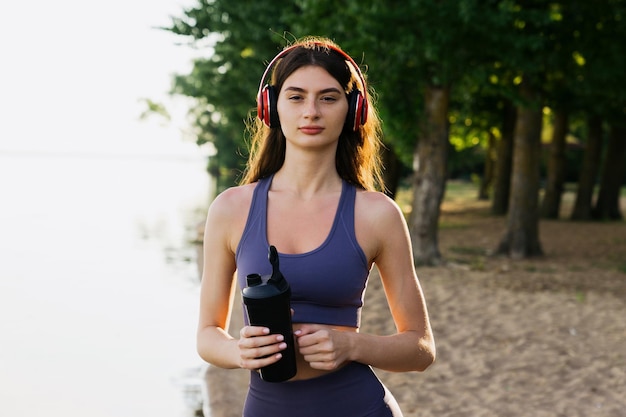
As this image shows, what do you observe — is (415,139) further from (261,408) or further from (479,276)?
(261,408)

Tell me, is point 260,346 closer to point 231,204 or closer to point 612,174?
point 231,204

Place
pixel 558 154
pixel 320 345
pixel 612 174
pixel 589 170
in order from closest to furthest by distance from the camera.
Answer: pixel 320 345 → pixel 589 170 → pixel 558 154 → pixel 612 174

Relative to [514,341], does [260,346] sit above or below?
above

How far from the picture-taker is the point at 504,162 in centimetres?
2567

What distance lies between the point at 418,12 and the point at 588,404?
724cm

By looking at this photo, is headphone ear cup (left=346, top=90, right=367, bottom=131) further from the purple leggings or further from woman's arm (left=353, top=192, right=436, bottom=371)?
the purple leggings

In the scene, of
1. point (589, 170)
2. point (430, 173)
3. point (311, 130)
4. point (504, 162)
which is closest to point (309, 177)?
point (311, 130)

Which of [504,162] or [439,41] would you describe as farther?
[504,162]

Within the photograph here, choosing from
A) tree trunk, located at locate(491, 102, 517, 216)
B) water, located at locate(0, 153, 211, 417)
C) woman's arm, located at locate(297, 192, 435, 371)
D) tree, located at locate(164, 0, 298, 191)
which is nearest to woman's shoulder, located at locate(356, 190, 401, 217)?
woman's arm, located at locate(297, 192, 435, 371)

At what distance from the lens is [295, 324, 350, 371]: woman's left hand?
6.21 feet

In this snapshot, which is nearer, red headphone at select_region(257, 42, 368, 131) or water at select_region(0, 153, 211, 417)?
red headphone at select_region(257, 42, 368, 131)

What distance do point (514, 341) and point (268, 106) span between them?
299 inches

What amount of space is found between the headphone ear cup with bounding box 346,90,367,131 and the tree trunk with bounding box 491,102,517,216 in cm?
2338

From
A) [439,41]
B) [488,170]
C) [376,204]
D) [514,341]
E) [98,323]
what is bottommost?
[98,323]
